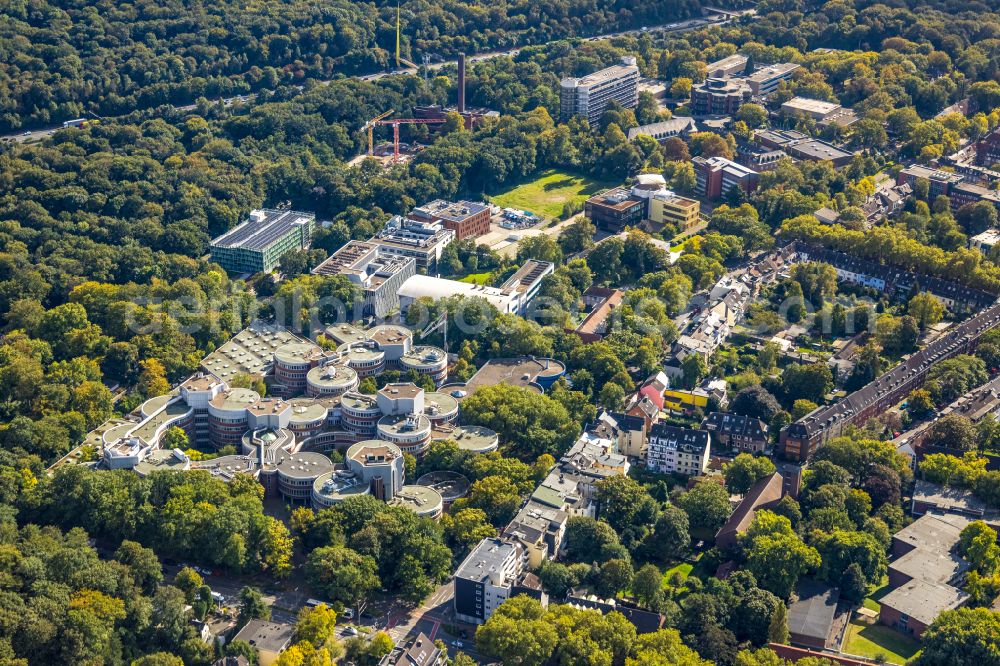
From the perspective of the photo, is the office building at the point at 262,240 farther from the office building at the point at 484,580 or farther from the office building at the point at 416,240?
the office building at the point at 484,580

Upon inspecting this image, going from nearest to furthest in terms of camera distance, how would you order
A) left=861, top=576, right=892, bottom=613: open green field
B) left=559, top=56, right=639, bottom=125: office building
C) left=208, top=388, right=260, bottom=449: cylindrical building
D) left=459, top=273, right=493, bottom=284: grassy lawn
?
left=861, top=576, right=892, bottom=613: open green field < left=208, top=388, right=260, bottom=449: cylindrical building < left=459, top=273, right=493, bottom=284: grassy lawn < left=559, top=56, right=639, bottom=125: office building

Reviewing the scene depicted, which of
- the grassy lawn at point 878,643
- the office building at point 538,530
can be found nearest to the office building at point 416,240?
the office building at point 538,530

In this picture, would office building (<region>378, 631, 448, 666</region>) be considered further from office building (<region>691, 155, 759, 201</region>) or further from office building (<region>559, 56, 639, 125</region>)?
office building (<region>559, 56, 639, 125</region>)

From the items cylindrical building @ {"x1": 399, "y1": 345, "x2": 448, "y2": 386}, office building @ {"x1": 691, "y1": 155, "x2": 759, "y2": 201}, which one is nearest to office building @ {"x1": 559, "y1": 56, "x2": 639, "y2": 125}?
office building @ {"x1": 691, "y1": 155, "x2": 759, "y2": 201}

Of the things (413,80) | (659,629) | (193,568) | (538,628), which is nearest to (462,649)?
(538,628)

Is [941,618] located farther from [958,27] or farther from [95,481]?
[958,27]
